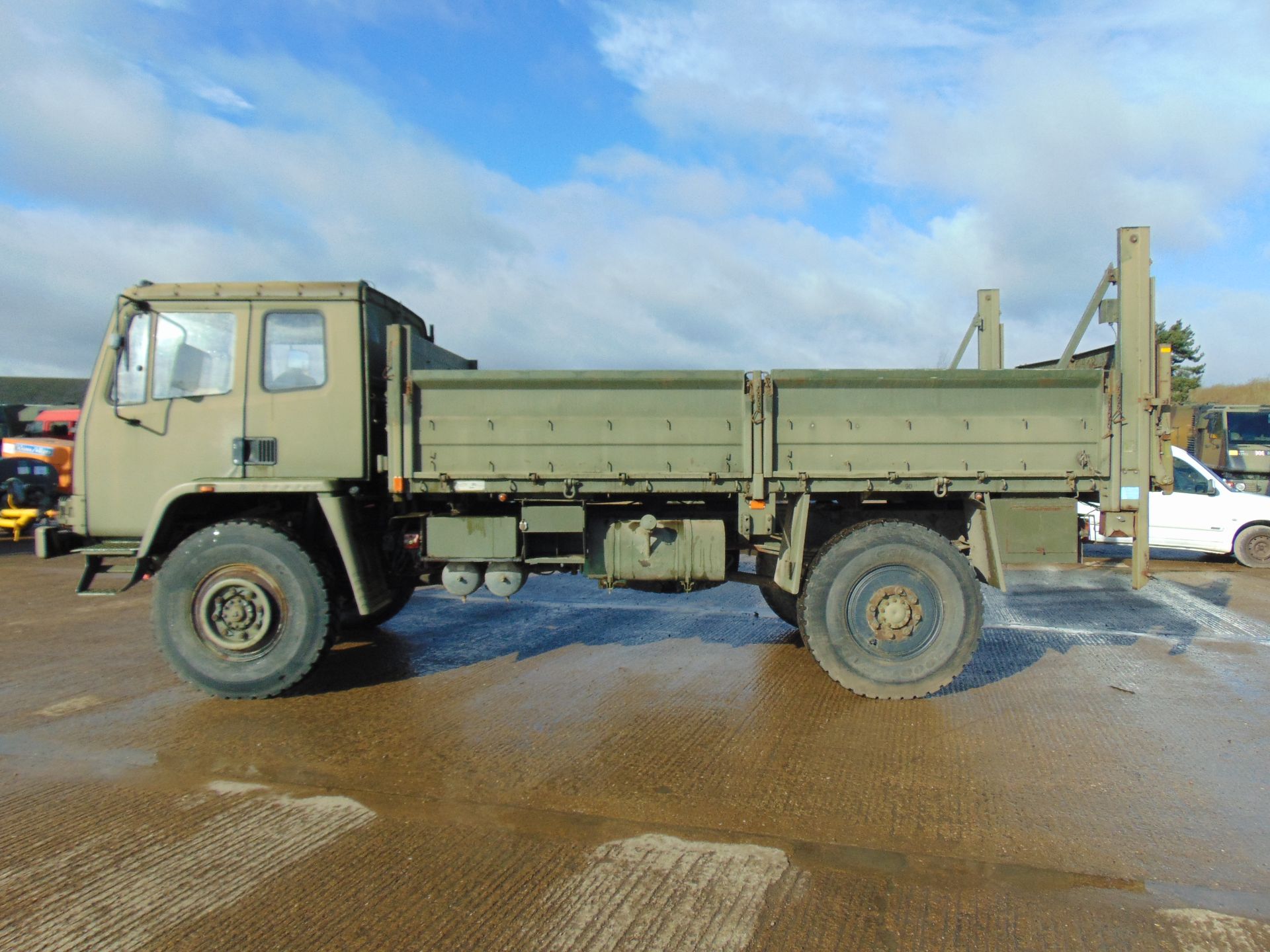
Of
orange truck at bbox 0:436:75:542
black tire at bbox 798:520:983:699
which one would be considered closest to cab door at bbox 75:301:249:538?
black tire at bbox 798:520:983:699

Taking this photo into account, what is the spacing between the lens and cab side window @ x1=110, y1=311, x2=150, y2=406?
557cm

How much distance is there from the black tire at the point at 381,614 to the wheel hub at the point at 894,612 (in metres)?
3.66

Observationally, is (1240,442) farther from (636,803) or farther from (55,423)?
(55,423)

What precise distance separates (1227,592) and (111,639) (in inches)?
468

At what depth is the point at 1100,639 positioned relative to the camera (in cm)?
706

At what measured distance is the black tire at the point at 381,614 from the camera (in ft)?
22.4

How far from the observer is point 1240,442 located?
17.3 metres

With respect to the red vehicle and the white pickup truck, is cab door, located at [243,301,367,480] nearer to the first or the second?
the white pickup truck

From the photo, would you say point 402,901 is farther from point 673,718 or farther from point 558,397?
point 558,397

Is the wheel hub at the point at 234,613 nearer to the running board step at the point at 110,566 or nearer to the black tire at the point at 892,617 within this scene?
the running board step at the point at 110,566

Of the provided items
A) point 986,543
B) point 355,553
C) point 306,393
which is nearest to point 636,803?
point 355,553

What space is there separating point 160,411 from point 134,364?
40cm

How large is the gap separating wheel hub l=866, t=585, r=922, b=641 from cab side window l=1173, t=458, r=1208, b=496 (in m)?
9.38

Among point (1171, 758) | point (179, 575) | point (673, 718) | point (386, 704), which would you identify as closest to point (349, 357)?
point (179, 575)
